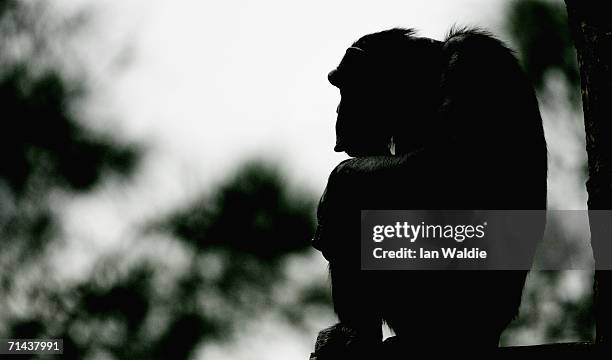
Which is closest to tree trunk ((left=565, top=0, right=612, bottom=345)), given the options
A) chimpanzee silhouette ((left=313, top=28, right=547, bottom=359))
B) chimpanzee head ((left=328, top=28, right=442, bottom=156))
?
chimpanzee silhouette ((left=313, top=28, right=547, bottom=359))

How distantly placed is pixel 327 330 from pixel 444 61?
2.96 ft

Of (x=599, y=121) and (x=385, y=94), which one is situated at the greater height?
(x=385, y=94)

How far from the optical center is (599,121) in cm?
224

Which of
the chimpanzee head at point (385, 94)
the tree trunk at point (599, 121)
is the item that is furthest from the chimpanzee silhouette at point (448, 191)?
the tree trunk at point (599, 121)

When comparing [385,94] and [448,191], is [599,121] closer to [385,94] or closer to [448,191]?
[448,191]

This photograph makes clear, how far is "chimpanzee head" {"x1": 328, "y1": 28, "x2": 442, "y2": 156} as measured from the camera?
8.32 feet

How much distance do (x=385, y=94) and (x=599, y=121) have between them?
0.66 metres

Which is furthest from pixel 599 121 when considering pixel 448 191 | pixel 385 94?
pixel 385 94

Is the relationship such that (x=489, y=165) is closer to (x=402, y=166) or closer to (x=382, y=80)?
(x=402, y=166)

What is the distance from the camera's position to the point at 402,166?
2.27 m

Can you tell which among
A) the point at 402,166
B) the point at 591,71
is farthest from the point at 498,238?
the point at 591,71

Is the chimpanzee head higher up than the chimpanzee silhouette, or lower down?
higher up

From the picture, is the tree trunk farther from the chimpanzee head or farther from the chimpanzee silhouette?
the chimpanzee head

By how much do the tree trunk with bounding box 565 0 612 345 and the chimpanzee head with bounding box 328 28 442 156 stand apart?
44 centimetres
